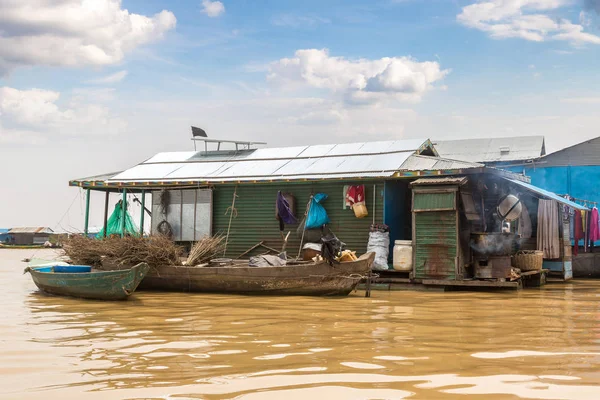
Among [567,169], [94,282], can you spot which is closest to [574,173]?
[567,169]

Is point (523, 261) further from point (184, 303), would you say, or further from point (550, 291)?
point (184, 303)

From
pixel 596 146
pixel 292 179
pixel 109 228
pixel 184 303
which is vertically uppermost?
pixel 596 146

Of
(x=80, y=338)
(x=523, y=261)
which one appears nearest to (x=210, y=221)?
(x=523, y=261)

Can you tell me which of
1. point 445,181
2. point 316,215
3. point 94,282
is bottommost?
point 94,282

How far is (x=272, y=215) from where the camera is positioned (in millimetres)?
17375

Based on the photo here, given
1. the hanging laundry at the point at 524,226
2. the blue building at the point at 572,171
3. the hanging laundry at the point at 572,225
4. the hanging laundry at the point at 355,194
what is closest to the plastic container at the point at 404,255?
the hanging laundry at the point at 355,194

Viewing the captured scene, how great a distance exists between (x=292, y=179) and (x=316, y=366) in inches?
410

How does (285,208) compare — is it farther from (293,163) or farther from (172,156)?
(172,156)

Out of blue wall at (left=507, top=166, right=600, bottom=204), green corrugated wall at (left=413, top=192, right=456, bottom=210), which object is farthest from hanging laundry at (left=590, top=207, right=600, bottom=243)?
green corrugated wall at (left=413, top=192, right=456, bottom=210)

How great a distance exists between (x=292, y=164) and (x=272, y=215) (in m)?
1.56

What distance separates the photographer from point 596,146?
76.8 ft

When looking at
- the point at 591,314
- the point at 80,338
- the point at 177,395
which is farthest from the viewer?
the point at 591,314

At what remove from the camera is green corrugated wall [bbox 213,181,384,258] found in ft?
53.2

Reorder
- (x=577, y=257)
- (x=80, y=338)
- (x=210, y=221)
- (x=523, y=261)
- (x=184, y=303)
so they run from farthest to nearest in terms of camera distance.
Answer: (x=577, y=257)
(x=210, y=221)
(x=523, y=261)
(x=184, y=303)
(x=80, y=338)
